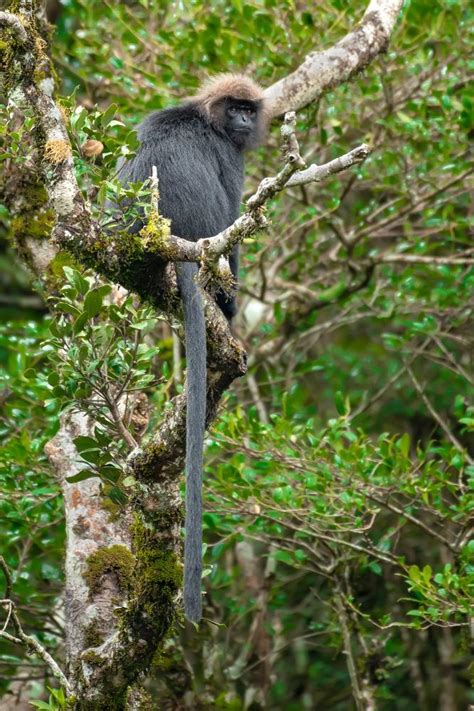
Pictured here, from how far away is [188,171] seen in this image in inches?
143

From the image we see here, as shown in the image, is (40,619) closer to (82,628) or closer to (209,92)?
(82,628)

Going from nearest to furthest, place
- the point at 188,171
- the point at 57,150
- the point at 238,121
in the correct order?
1. the point at 57,150
2. the point at 188,171
3. the point at 238,121

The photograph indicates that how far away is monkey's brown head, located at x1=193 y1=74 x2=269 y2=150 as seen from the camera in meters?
4.22

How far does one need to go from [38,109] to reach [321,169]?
3.15 feet

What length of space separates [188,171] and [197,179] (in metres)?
0.04

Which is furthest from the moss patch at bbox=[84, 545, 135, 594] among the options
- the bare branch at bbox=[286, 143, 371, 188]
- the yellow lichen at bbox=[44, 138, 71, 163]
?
the bare branch at bbox=[286, 143, 371, 188]

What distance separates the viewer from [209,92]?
4.38m

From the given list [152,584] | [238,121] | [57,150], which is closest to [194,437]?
[152,584]

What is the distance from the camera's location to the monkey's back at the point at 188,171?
3564 mm

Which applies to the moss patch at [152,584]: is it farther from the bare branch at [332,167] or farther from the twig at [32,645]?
the bare branch at [332,167]

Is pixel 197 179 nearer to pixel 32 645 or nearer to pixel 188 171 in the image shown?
pixel 188 171

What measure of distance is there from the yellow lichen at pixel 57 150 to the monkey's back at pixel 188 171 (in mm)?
777

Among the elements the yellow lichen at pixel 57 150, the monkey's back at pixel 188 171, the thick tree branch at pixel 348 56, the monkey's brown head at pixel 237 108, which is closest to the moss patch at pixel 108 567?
the monkey's back at pixel 188 171

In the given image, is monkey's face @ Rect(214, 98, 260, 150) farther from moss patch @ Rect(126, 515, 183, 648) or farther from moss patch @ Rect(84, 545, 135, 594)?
moss patch @ Rect(126, 515, 183, 648)
